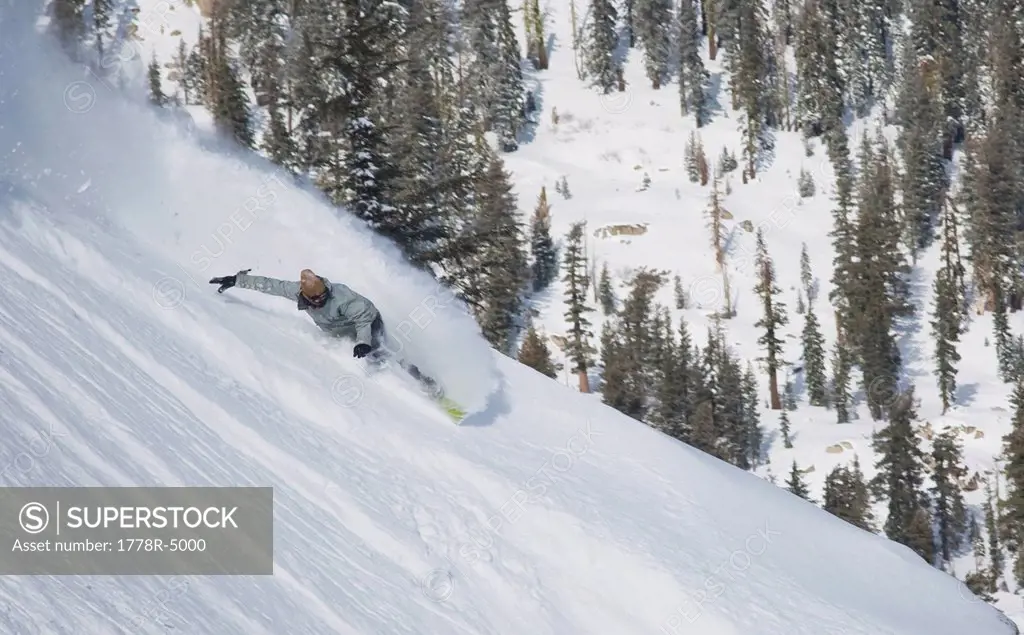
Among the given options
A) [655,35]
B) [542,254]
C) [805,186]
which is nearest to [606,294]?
[542,254]

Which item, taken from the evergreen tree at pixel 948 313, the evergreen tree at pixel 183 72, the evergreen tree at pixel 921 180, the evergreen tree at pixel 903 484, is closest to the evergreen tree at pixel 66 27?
the evergreen tree at pixel 903 484

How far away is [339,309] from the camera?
32.9 feet

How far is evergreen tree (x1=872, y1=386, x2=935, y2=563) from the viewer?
46.4 meters

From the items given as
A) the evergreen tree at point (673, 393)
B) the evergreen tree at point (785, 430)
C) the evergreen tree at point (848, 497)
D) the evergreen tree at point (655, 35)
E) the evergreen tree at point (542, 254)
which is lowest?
the evergreen tree at point (785, 430)

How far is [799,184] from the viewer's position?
7394cm

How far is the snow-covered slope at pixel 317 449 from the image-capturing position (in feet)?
20.5

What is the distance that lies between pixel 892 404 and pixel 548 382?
49.3 metres

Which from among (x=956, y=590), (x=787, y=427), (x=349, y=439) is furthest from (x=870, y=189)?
(x=349, y=439)

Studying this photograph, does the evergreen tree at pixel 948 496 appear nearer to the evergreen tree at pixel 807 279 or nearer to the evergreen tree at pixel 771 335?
the evergreen tree at pixel 771 335

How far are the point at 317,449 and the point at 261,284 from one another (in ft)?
8.43

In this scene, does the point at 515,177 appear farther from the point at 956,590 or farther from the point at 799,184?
the point at 956,590

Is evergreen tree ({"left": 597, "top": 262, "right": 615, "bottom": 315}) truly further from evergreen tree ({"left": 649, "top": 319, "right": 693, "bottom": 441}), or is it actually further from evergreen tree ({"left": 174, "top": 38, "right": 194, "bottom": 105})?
evergreen tree ({"left": 174, "top": 38, "right": 194, "bottom": 105})

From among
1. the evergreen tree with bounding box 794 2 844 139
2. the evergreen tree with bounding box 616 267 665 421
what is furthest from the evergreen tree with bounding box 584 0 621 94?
the evergreen tree with bounding box 616 267 665 421

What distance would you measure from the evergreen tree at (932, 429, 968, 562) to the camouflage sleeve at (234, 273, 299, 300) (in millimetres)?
46131
